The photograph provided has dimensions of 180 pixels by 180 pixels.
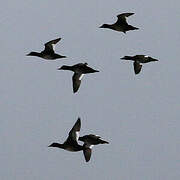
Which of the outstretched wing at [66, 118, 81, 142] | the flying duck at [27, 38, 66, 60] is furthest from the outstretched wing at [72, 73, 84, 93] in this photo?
the outstretched wing at [66, 118, 81, 142]

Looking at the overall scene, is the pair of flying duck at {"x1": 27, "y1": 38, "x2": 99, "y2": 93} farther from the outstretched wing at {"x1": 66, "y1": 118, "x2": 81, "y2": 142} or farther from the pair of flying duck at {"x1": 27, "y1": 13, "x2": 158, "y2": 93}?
the outstretched wing at {"x1": 66, "y1": 118, "x2": 81, "y2": 142}

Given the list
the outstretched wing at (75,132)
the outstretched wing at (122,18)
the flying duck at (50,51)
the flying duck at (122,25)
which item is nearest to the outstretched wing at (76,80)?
the flying duck at (50,51)

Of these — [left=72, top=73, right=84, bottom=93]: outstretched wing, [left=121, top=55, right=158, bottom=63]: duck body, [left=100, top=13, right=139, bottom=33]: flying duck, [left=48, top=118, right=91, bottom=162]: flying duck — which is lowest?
[left=48, top=118, right=91, bottom=162]: flying duck

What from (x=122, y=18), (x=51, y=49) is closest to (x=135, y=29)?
(x=122, y=18)

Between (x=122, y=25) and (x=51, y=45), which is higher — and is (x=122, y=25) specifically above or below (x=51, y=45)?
above

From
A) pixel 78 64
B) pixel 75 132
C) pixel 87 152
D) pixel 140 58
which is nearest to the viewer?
pixel 75 132

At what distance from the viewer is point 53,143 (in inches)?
1569

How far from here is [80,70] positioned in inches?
1620

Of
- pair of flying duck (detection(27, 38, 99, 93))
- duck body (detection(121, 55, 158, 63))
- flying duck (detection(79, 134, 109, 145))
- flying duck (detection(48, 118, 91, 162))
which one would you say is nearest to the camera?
flying duck (detection(48, 118, 91, 162))

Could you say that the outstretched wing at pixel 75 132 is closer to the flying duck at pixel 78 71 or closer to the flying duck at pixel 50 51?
the flying duck at pixel 78 71

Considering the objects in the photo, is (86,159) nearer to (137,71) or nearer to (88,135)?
(88,135)

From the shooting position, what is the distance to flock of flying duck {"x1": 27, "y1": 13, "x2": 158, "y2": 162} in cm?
3956

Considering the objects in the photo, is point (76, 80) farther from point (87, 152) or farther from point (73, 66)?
point (87, 152)

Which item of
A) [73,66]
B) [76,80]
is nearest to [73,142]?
[76,80]
